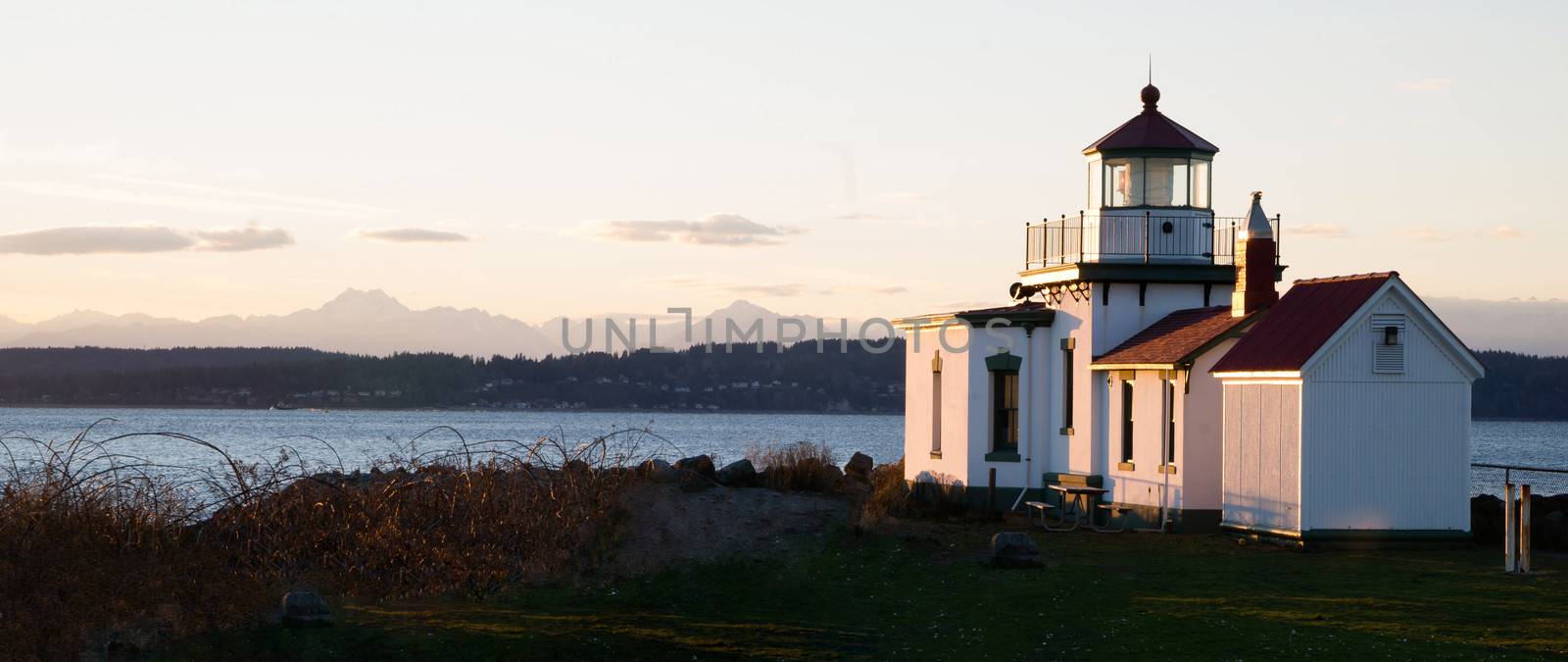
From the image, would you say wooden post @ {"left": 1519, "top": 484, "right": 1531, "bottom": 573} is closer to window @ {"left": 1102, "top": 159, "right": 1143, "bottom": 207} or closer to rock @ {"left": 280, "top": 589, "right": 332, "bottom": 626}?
window @ {"left": 1102, "top": 159, "right": 1143, "bottom": 207}

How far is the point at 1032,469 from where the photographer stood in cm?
2927

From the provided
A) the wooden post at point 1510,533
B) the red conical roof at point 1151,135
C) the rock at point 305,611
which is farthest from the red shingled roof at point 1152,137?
the rock at point 305,611

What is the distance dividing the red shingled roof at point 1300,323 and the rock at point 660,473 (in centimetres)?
1001

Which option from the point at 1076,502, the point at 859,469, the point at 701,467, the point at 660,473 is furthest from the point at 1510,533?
the point at 859,469

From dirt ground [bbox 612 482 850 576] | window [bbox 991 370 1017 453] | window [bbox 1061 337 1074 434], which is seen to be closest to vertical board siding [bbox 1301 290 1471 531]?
window [bbox 1061 337 1074 434]

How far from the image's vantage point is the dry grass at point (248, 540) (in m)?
15.9

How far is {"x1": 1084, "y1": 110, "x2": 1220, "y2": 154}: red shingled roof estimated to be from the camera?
2817 cm

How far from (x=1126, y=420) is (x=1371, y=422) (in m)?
5.14

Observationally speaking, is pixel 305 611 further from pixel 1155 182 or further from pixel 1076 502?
pixel 1155 182

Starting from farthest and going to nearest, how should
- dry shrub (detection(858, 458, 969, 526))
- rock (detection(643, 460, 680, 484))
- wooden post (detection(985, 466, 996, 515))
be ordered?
wooden post (detection(985, 466, 996, 515)), rock (detection(643, 460, 680, 484)), dry shrub (detection(858, 458, 969, 526))

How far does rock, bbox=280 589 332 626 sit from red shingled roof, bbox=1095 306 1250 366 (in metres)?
13.9

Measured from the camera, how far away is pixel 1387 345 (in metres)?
22.7

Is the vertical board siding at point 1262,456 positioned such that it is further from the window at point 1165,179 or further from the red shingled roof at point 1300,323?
the window at point 1165,179

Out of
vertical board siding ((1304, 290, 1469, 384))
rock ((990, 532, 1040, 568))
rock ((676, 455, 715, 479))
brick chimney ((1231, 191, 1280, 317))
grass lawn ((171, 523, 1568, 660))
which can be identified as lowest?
grass lawn ((171, 523, 1568, 660))
